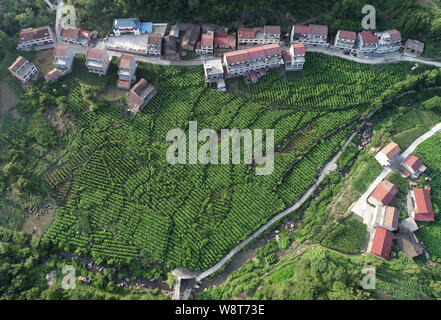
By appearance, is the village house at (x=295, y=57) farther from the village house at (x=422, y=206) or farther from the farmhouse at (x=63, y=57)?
the farmhouse at (x=63, y=57)

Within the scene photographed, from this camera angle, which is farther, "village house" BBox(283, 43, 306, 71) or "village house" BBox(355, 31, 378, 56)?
"village house" BBox(355, 31, 378, 56)

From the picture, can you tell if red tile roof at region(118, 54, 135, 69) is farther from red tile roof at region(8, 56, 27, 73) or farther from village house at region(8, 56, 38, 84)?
red tile roof at region(8, 56, 27, 73)

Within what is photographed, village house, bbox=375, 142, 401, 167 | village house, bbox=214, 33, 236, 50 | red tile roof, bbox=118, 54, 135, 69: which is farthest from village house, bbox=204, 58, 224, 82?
village house, bbox=375, 142, 401, 167

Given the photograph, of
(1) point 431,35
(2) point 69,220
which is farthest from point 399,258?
(2) point 69,220

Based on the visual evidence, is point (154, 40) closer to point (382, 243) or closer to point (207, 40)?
point (207, 40)
